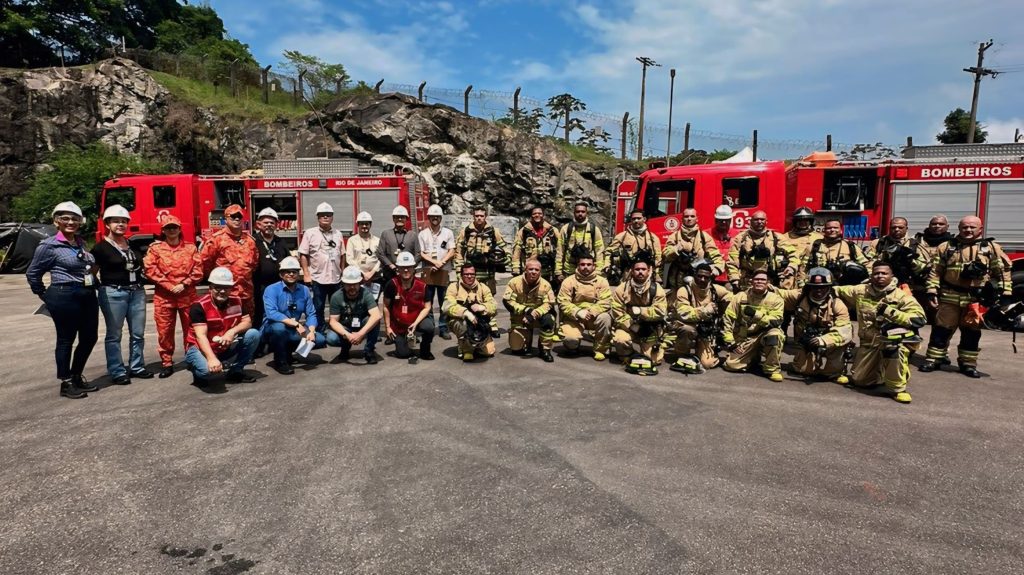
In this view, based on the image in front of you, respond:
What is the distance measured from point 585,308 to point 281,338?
3417mm

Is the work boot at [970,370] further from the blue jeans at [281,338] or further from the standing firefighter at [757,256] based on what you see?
the blue jeans at [281,338]

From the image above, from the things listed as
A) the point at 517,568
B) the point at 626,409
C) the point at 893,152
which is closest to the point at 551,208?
the point at 893,152

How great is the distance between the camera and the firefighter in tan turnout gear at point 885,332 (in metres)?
4.87

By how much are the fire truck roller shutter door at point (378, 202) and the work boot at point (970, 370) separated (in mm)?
10828

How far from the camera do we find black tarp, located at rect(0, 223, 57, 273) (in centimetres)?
1555

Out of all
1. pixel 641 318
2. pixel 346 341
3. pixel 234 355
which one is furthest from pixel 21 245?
pixel 641 318

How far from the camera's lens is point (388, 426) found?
418cm

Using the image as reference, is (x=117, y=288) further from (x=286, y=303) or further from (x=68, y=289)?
(x=286, y=303)

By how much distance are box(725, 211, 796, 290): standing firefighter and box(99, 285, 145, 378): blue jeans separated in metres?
6.66

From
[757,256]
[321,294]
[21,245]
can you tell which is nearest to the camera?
[757,256]

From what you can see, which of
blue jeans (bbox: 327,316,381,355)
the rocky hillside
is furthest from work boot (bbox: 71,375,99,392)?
the rocky hillside

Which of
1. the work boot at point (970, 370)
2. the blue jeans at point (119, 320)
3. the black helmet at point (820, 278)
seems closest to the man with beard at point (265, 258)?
the blue jeans at point (119, 320)

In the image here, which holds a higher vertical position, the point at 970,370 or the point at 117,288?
the point at 117,288

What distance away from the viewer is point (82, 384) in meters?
4.98
